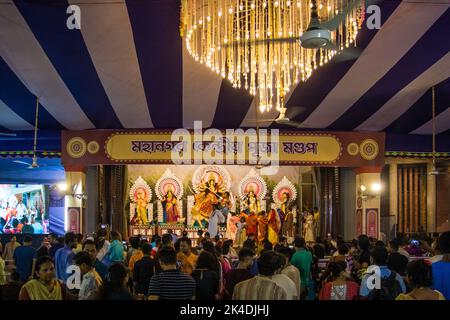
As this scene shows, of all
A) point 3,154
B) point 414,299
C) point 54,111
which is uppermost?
point 54,111

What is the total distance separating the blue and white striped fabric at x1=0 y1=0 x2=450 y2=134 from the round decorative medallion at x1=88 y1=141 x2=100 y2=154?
1.19 ft

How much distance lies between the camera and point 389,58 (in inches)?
332

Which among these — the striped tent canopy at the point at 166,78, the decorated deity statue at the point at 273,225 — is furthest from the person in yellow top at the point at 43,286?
the decorated deity statue at the point at 273,225

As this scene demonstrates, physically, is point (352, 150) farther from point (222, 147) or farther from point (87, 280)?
point (87, 280)

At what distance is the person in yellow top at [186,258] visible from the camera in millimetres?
6494

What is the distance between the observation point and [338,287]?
4.50 m

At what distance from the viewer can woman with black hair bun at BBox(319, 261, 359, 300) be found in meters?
4.47

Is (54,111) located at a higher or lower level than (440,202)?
higher

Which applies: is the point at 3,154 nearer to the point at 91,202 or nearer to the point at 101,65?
the point at 91,202

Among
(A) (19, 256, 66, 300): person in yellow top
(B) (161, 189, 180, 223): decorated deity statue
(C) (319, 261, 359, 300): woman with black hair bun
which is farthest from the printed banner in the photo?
(A) (19, 256, 66, 300): person in yellow top

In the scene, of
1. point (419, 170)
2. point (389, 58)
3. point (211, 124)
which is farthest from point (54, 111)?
point (419, 170)

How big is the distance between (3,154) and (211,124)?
4778 mm

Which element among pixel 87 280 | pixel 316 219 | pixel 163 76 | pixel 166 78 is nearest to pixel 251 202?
pixel 316 219

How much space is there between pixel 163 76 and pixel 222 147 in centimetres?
369
